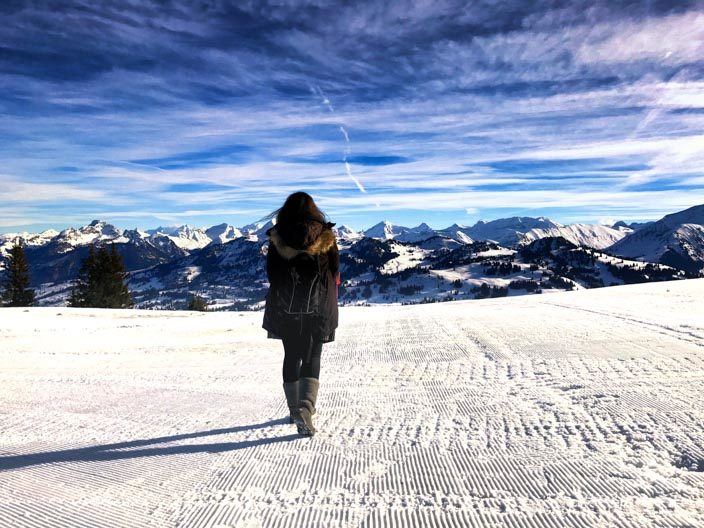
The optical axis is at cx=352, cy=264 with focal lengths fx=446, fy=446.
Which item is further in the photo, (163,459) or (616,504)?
(163,459)

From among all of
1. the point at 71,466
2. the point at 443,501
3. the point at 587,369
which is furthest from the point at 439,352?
the point at 71,466

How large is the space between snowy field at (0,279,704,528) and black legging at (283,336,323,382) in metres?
0.60

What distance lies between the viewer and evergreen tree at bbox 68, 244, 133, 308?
5569 centimetres

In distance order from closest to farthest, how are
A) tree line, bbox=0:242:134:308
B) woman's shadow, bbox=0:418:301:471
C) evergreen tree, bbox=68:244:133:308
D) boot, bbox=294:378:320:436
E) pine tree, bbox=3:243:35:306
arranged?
woman's shadow, bbox=0:418:301:471 → boot, bbox=294:378:320:436 → evergreen tree, bbox=68:244:133:308 → tree line, bbox=0:242:134:308 → pine tree, bbox=3:243:35:306

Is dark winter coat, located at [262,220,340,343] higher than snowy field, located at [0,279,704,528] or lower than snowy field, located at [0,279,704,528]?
higher

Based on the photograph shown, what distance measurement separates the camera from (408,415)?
488cm

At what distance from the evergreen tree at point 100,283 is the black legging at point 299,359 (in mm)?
59082

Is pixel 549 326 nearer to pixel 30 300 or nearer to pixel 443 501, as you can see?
pixel 443 501

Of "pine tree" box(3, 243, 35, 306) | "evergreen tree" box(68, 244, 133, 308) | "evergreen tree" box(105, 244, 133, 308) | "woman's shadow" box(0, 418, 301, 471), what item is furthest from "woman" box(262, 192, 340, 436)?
"pine tree" box(3, 243, 35, 306)

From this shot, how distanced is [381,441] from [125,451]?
238 cm

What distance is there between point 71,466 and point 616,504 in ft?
13.7

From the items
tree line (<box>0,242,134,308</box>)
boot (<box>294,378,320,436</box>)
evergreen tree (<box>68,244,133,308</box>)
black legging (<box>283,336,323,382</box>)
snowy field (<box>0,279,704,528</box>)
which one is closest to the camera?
snowy field (<box>0,279,704,528</box>)

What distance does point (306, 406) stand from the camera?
4.41 m

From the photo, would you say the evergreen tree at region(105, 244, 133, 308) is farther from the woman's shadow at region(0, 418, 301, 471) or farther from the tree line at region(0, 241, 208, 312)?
the woman's shadow at region(0, 418, 301, 471)
